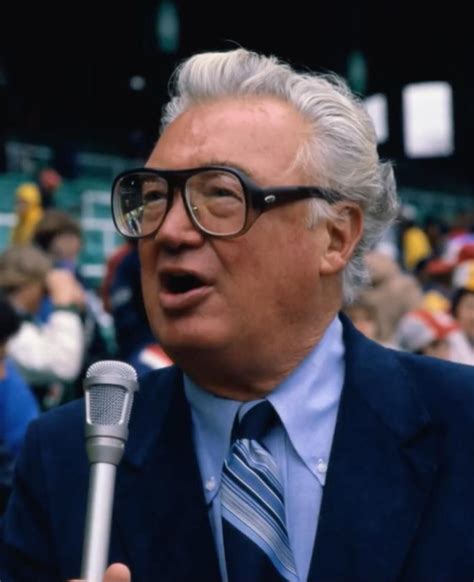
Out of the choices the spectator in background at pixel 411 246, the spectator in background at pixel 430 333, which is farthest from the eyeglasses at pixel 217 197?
the spectator in background at pixel 411 246

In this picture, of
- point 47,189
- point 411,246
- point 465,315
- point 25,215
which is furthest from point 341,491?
point 411,246

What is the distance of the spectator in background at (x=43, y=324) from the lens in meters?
5.68

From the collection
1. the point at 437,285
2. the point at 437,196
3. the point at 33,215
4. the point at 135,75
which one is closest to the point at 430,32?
the point at 437,196

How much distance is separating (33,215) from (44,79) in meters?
9.23

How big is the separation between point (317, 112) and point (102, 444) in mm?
757

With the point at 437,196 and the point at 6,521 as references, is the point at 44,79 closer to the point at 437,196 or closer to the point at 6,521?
the point at 437,196

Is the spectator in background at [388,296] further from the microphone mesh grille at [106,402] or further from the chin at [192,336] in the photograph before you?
the microphone mesh grille at [106,402]

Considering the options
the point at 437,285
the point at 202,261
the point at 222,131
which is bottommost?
the point at 437,285

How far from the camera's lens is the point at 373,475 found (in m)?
2.15

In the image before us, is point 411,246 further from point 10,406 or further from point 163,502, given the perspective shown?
point 163,502

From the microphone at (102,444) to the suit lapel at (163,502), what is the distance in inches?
12.6

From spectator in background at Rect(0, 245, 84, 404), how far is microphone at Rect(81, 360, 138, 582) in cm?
360

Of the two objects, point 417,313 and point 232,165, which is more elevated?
point 232,165

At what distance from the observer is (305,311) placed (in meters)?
2.26
